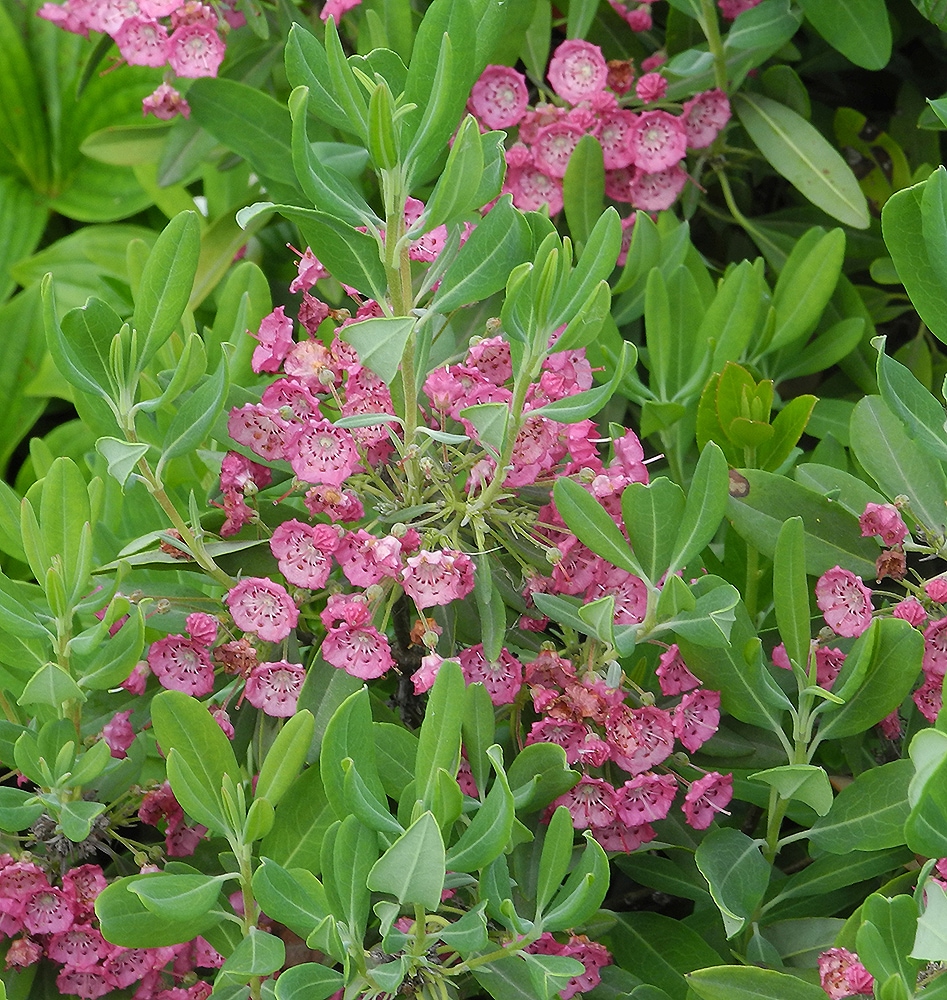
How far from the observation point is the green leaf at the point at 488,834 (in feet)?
1.84

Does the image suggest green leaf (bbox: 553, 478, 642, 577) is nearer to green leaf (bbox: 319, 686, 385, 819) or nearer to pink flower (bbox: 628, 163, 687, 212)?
green leaf (bbox: 319, 686, 385, 819)

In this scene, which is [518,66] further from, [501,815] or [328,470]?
[501,815]

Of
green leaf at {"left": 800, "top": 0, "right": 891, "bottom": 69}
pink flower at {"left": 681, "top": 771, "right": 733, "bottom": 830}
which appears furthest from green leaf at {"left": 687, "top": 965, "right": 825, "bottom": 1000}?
green leaf at {"left": 800, "top": 0, "right": 891, "bottom": 69}

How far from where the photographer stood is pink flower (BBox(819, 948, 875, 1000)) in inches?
24.5

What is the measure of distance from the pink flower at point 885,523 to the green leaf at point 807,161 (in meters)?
0.43

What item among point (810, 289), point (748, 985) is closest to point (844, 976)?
point (748, 985)

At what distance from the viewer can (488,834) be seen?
0.57m

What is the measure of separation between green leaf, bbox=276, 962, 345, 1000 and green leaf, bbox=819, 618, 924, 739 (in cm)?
31

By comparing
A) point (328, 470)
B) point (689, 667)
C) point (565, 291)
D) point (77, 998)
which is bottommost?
point (77, 998)

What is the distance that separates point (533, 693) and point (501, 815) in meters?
0.12

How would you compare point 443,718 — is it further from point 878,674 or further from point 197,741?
point 878,674

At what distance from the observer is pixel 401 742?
2.14 feet

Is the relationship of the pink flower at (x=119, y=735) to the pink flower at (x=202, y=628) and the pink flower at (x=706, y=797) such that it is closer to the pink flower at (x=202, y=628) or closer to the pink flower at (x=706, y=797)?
the pink flower at (x=202, y=628)

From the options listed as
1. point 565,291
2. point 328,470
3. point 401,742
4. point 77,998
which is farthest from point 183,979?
point 565,291
